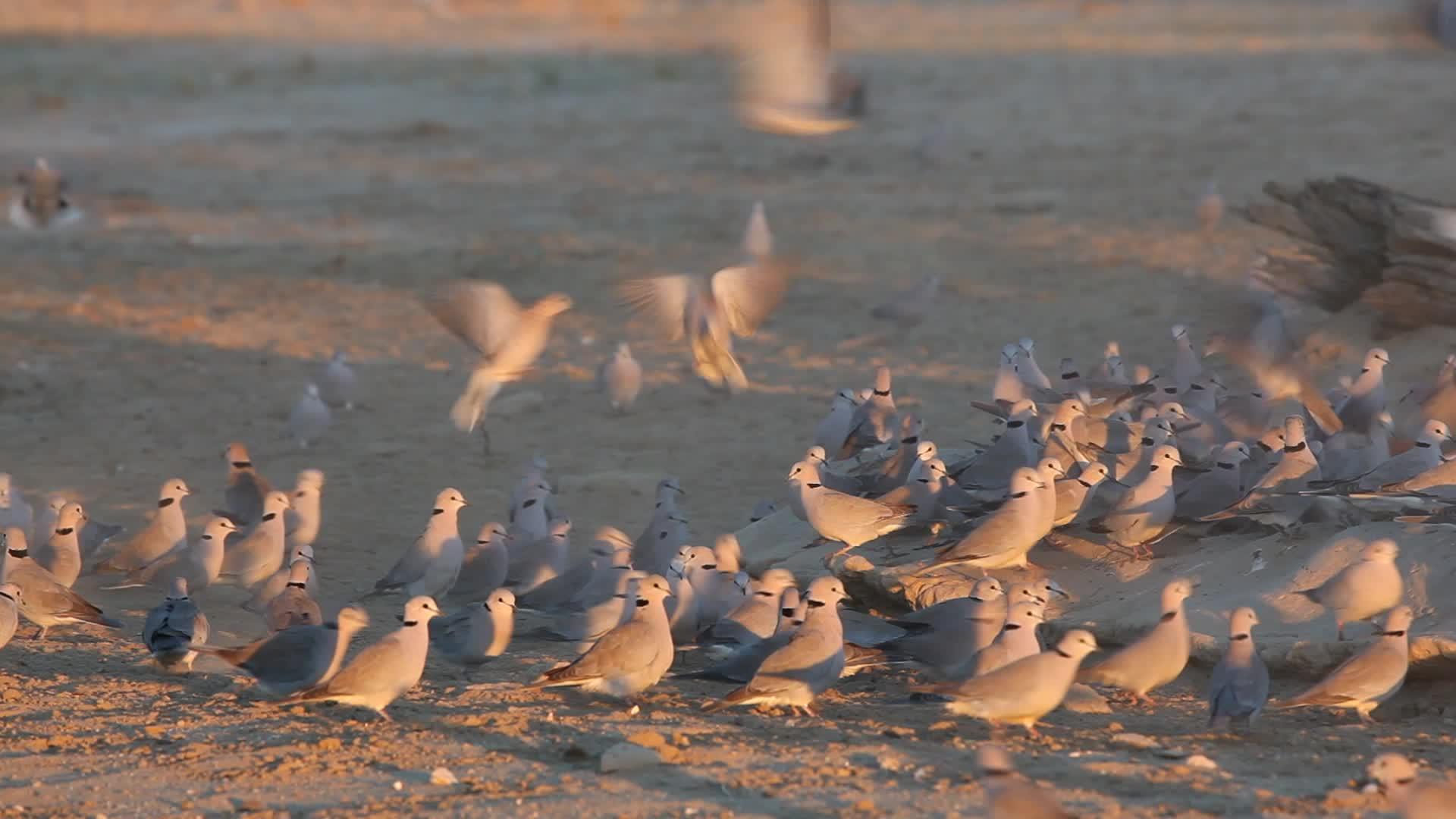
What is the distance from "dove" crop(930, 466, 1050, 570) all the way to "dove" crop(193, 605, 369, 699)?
7.49 ft

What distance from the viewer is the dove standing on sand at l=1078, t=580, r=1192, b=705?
6090 mm

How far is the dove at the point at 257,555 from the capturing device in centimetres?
841

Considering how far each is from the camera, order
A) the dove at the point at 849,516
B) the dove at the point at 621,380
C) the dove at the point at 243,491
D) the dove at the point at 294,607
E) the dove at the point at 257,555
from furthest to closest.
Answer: the dove at the point at 621,380 < the dove at the point at 243,491 < the dove at the point at 257,555 < the dove at the point at 849,516 < the dove at the point at 294,607

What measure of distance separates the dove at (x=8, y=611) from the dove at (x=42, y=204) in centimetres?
1088

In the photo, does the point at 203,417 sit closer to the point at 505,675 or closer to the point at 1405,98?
the point at 505,675

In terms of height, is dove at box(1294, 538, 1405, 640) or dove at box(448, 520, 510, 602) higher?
dove at box(1294, 538, 1405, 640)

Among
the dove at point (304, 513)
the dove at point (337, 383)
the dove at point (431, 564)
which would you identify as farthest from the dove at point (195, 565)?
the dove at point (337, 383)

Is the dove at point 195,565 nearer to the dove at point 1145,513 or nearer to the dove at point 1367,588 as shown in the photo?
the dove at point 1145,513

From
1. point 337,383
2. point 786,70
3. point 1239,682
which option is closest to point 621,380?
point 337,383

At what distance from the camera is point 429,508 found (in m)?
9.74

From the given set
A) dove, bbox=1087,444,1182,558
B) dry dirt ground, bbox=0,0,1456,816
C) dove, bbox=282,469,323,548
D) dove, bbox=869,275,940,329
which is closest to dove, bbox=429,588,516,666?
dry dirt ground, bbox=0,0,1456,816

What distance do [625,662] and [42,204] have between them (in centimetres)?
1269

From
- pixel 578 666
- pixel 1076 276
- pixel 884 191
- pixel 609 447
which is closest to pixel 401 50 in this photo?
pixel 884 191

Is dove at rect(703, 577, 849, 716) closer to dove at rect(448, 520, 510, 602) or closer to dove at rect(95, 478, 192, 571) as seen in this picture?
dove at rect(448, 520, 510, 602)
